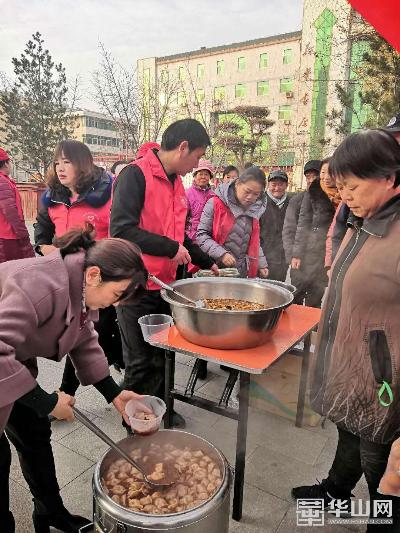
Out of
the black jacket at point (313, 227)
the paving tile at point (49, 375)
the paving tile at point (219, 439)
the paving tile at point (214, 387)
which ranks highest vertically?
the black jacket at point (313, 227)

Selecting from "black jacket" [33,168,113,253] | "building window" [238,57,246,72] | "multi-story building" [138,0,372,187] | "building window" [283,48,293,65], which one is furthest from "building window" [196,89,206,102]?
"black jacket" [33,168,113,253]

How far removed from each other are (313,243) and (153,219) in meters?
2.50

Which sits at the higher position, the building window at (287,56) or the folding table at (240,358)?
the building window at (287,56)

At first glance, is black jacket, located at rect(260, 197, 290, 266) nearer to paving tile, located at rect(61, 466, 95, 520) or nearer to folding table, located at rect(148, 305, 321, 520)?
folding table, located at rect(148, 305, 321, 520)

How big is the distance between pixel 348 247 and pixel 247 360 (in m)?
0.73

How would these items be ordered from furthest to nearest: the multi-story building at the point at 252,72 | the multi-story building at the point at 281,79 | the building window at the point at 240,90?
the building window at the point at 240,90
the multi-story building at the point at 252,72
the multi-story building at the point at 281,79

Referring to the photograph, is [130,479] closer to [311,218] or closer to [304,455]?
[304,455]

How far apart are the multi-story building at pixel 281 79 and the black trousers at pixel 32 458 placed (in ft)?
67.0

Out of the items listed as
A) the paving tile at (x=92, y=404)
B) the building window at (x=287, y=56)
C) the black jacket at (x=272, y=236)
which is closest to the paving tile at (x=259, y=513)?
the paving tile at (x=92, y=404)

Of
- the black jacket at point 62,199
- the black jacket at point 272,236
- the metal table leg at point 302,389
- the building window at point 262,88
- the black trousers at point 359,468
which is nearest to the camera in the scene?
the black trousers at point 359,468

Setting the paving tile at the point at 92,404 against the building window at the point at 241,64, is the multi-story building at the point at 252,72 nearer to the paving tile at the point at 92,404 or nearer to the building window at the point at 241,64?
the building window at the point at 241,64

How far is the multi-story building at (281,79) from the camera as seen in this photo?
2334 centimetres

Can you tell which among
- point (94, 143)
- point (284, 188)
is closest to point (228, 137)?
point (284, 188)

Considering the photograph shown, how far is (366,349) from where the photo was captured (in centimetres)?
159
